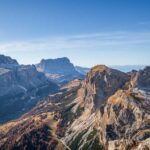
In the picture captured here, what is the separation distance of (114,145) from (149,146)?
96.4 ft

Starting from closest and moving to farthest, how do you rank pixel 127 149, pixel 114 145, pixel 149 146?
pixel 149 146 < pixel 127 149 < pixel 114 145

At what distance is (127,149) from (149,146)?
61.4 ft

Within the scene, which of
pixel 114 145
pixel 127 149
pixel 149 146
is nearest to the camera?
pixel 149 146

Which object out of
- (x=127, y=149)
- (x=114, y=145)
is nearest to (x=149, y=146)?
(x=127, y=149)

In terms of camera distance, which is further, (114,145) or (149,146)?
(114,145)

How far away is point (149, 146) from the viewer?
441 feet

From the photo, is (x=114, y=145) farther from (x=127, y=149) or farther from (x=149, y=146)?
(x=149, y=146)

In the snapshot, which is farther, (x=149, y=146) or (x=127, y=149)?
(x=127, y=149)

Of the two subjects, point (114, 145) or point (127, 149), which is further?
point (114, 145)

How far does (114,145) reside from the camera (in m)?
162

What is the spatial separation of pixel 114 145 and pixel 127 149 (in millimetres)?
10887
